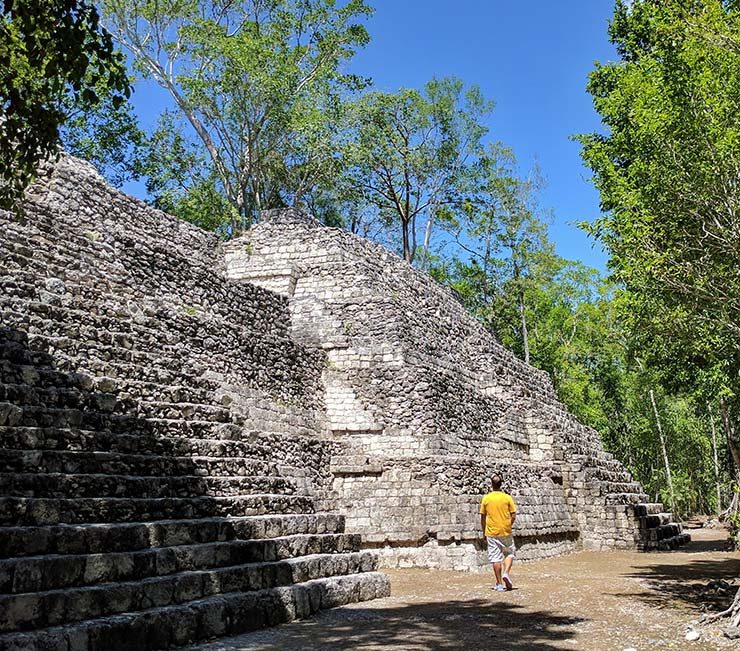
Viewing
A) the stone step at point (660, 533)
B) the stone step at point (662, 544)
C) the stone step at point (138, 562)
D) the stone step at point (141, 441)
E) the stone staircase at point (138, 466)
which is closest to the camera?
the stone step at point (138, 562)

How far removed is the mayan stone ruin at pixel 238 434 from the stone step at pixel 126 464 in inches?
0.8

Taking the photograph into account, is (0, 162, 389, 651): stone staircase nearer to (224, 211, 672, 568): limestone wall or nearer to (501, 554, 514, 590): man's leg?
(224, 211, 672, 568): limestone wall

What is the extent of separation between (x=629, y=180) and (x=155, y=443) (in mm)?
9455

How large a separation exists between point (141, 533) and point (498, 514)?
4843 millimetres

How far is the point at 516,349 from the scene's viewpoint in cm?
3406

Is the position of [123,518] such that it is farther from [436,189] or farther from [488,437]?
[436,189]

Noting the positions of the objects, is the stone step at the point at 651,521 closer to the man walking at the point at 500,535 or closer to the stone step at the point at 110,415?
the man walking at the point at 500,535

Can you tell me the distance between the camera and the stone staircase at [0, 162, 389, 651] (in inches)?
198

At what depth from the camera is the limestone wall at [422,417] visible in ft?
37.5

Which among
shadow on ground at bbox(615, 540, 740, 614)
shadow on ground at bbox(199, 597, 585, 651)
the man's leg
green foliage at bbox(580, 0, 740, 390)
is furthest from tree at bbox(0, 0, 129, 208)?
shadow on ground at bbox(615, 540, 740, 614)

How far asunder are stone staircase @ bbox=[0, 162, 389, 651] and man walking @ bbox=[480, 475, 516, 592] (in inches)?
66.8

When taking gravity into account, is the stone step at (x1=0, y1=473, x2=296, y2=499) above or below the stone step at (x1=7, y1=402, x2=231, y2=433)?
below

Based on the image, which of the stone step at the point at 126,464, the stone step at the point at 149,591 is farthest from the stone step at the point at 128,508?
the stone step at the point at 149,591

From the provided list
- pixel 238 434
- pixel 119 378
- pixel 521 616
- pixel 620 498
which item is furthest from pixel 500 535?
pixel 620 498
